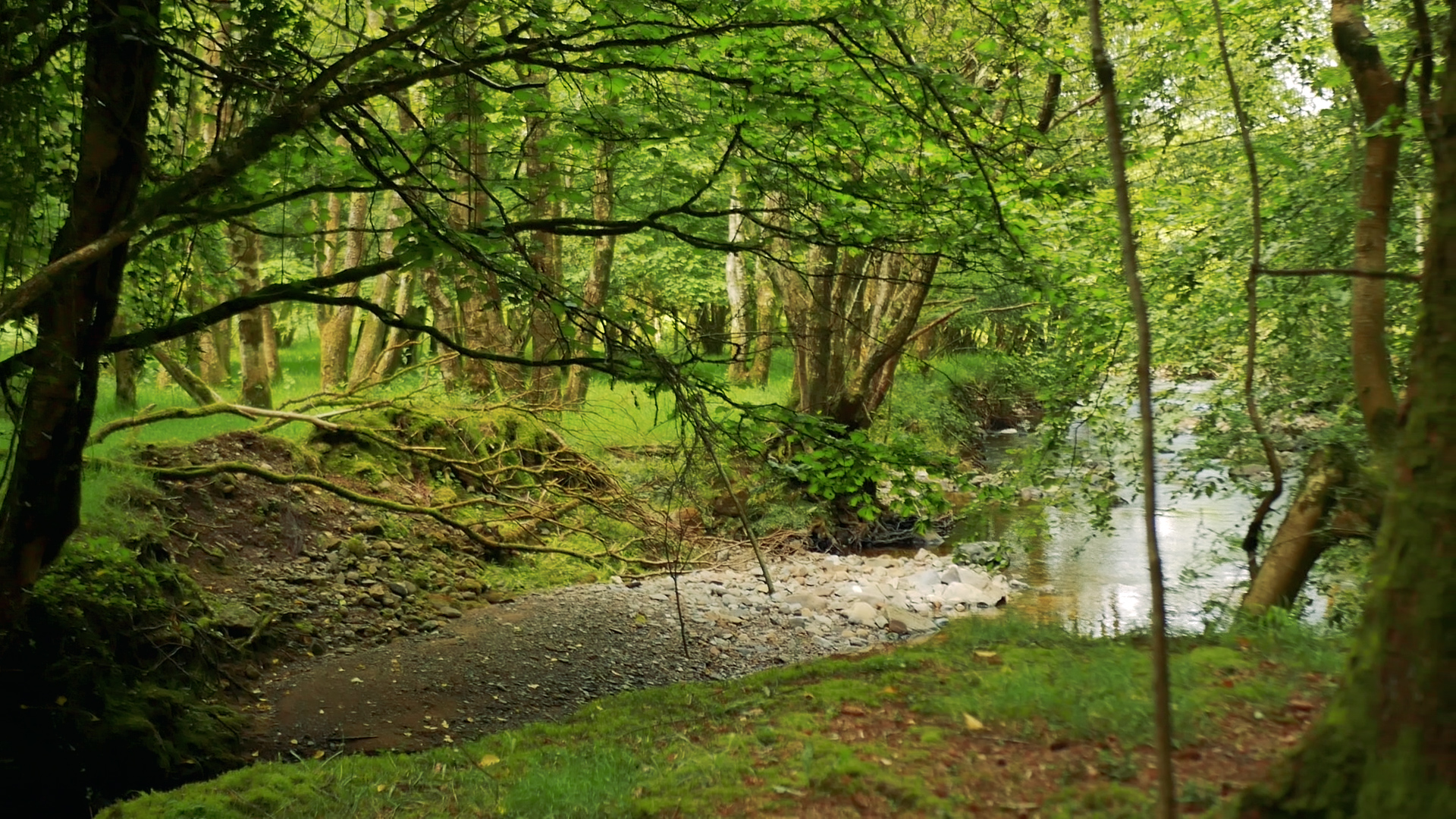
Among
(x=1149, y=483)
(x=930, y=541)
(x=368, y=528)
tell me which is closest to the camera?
(x=1149, y=483)

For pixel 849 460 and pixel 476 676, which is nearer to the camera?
pixel 849 460

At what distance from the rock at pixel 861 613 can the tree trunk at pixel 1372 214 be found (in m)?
5.51

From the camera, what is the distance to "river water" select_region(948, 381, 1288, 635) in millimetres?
8594

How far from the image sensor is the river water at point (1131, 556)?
8594 millimetres

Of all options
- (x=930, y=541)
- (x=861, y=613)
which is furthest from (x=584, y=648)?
(x=930, y=541)

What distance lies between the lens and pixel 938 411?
65.1 feet

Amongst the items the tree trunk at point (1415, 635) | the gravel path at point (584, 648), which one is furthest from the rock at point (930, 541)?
the tree trunk at point (1415, 635)

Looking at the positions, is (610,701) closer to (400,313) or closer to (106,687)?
(106,687)

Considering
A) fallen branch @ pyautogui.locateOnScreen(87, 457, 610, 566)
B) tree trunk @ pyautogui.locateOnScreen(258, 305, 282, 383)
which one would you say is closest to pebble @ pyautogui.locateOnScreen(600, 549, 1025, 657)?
fallen branch @ pyautogui.locateOnScreen(87, 457, 610, 566)

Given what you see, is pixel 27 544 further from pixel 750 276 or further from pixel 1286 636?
pixel 750 276

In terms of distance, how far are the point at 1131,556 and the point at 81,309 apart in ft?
39.1

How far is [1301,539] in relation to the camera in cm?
634

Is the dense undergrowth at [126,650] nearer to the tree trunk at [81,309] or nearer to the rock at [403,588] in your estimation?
the tree trunk at [81,309]

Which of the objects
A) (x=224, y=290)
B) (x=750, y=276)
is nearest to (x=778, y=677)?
(x=224, y=290)
